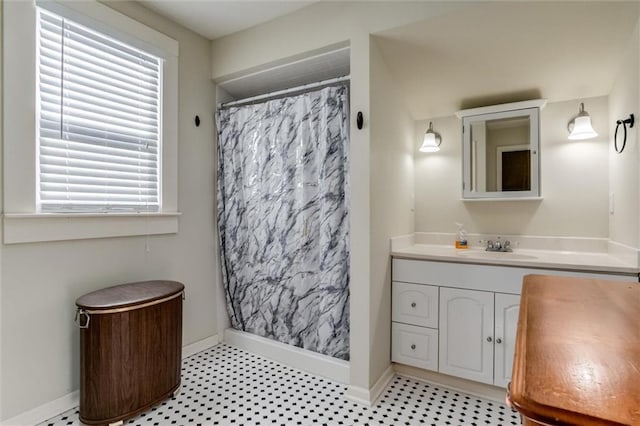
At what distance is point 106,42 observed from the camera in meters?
2.00

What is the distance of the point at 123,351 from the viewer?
169 cm

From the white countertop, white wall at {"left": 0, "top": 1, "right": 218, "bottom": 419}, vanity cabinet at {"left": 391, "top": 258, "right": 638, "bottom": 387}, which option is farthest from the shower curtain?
the white countertop

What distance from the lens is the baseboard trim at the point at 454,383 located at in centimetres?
199

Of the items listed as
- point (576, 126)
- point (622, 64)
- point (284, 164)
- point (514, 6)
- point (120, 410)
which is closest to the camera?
point (514, 6)

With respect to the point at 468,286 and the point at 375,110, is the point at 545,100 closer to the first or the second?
the point at 375,110

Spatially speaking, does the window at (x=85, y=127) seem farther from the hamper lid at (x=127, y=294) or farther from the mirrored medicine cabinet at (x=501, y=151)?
the mirrored medicine cabinet at (x=501, y=151)

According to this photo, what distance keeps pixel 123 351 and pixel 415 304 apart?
174 centimetres

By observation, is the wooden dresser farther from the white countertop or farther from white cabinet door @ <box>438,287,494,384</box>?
white cabinet door @ <box>438,287,494,384</box>

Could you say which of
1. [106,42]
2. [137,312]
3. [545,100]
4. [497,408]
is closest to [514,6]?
[545,100]

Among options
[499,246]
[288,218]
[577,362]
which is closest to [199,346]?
[288,218]

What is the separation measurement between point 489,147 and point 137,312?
2.64m

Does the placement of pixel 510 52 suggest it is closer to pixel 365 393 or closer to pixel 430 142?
pixel 430 142

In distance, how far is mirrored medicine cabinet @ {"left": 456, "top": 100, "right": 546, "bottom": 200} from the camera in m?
2.37

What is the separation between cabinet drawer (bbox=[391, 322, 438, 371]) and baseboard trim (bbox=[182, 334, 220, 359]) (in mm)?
1477
